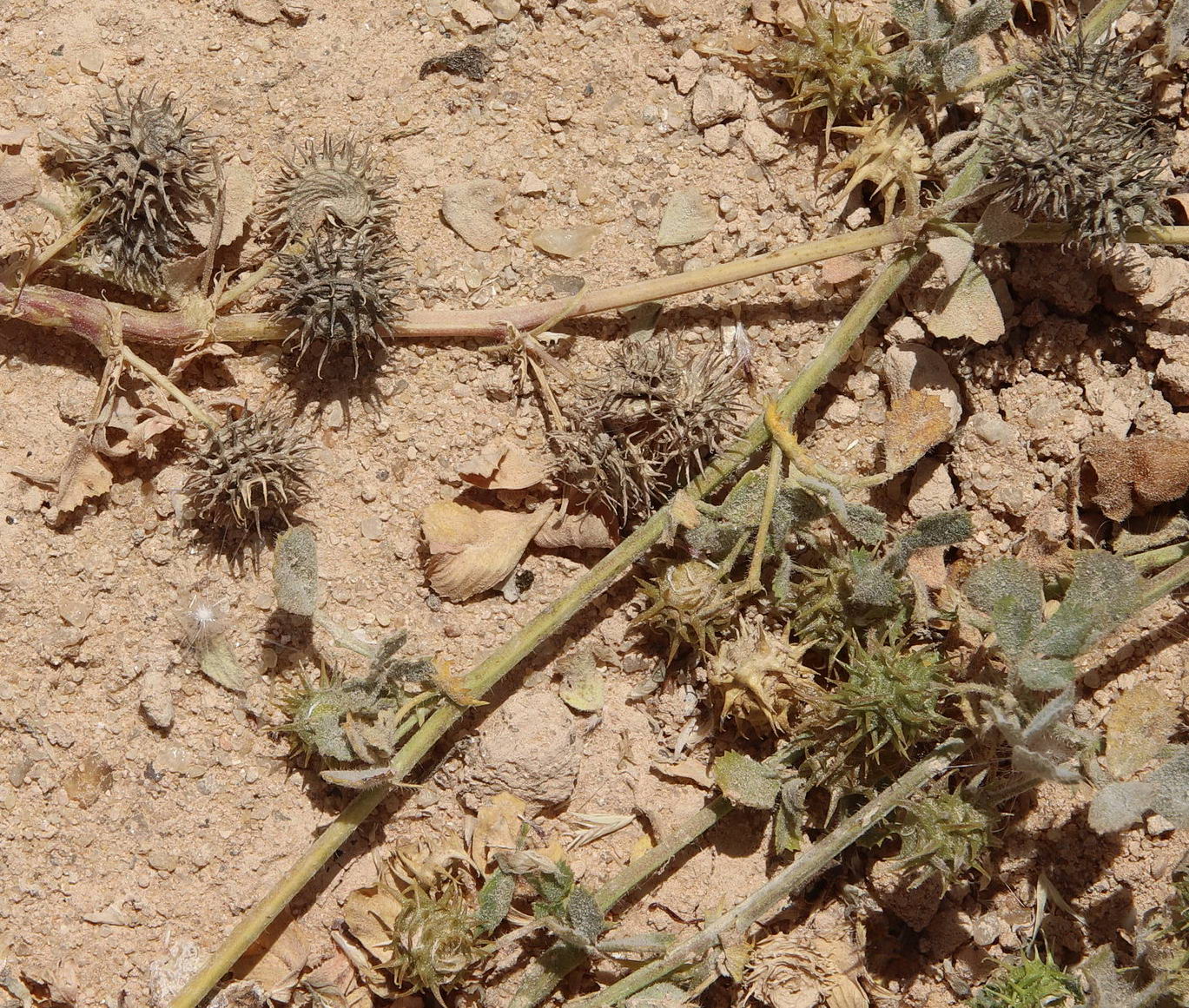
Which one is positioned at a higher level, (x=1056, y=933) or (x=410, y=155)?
(x=410, y=155)

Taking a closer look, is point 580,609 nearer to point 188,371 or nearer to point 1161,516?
point 188,371

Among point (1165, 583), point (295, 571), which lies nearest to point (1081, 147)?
point (1165, 583)

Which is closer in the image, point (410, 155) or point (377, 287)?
point (377, 287)

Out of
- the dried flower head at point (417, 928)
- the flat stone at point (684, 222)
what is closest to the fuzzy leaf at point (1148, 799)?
the dried flower head at point (417, 928)

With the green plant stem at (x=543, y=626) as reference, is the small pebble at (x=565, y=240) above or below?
above

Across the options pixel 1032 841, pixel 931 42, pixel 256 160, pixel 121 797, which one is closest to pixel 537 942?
pixel 121 797

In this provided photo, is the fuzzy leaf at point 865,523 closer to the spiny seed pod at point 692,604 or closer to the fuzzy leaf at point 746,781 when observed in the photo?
the spiny seed pod at point 692,604

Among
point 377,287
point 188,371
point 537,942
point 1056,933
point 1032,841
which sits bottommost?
point 537,942
